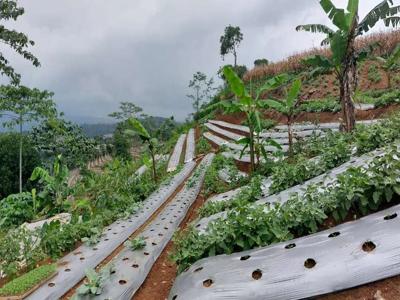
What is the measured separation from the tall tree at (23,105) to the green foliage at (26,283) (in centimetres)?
1369

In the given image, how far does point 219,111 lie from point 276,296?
81.7 feet

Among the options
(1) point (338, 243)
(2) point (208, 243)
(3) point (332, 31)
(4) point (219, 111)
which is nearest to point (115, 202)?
(2) point (208, 243)

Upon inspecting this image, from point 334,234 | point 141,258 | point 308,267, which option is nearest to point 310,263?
point 308,267

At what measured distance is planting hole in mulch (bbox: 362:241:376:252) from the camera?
253 centimetres

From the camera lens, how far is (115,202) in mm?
7949

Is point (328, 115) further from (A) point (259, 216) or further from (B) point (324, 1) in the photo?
(A) point (259, 216)

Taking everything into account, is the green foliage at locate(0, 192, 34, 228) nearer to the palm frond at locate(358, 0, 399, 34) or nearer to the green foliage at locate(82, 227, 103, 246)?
the green foliage at locate(82, 227, 103, 246)

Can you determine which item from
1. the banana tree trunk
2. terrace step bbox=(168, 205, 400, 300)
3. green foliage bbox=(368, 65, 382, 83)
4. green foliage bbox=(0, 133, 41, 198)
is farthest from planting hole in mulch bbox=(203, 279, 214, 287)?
green foliage bbox=(0, 133, 41, 198)

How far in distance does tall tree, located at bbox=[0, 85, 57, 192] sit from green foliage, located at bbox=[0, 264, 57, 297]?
13687mm

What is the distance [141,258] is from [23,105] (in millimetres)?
14696

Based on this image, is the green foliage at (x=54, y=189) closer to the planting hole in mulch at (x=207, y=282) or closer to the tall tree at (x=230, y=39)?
the planting hole in mulch at (x=207, y=282)

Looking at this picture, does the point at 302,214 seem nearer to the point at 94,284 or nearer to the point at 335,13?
the point at 94,284

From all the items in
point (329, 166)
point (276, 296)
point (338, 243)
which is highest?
point (329, 166)

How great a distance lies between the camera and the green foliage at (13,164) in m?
19.4
